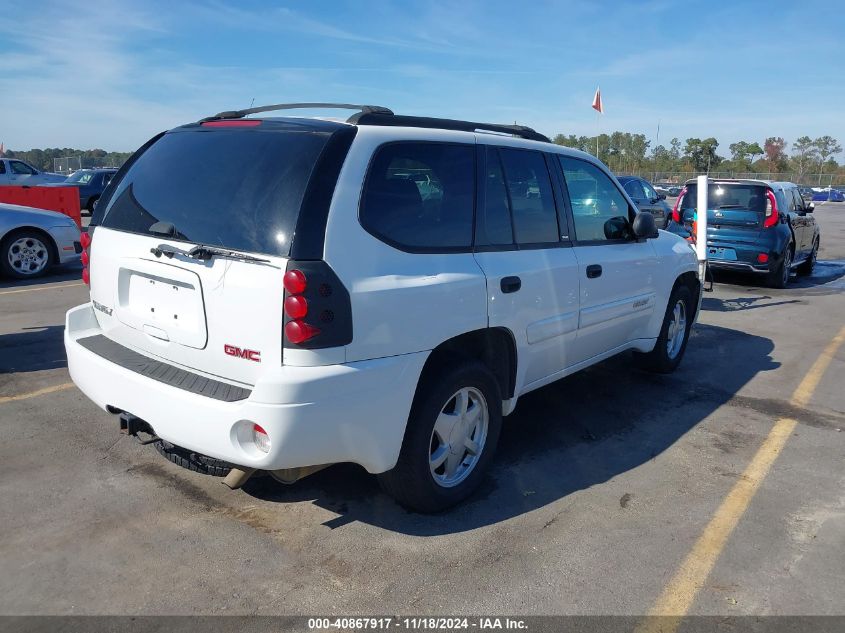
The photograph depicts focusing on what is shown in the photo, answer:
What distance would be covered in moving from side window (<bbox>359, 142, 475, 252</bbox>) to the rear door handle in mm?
284

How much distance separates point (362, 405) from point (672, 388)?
12.2 ft

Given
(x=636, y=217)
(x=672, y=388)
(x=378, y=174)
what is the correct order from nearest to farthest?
1. (x=378, y=174)
2. (x=636, y=217)
3. (x=672, y=388)

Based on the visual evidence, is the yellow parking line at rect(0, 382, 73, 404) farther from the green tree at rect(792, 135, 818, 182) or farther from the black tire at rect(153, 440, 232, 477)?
the green tree at rect(792, 135, 818, 182)

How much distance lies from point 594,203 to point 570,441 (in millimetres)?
1650

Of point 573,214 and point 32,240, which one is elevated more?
point 573,214

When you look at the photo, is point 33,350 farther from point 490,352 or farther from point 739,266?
point 739,266

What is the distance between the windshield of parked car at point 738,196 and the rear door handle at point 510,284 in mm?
8356

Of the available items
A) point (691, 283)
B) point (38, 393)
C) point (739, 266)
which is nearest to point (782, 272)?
point (739, 266)

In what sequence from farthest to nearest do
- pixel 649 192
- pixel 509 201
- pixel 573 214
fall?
pixel 649 192 < pixel 573 214 < pixel 509 201

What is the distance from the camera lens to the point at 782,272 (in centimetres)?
1126

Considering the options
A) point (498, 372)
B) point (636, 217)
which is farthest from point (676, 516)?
point (636, 217)

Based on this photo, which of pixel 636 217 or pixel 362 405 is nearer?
pixel 362 405

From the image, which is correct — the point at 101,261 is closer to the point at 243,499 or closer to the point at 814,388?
the point at 243,499

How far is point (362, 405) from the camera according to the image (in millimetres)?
2902
